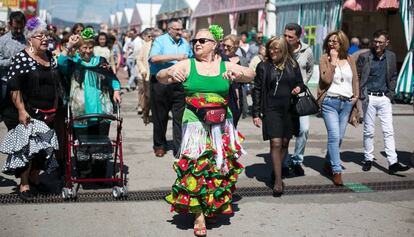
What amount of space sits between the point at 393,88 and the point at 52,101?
437cm

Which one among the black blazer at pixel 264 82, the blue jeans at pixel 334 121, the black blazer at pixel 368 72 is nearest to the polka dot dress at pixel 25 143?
the black blazer at pixel 264 82

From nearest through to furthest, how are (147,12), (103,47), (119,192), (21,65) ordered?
(21,65)
(119,192)
(103,47)
(147,12)

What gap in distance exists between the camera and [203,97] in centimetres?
514

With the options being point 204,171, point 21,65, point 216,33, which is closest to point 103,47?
point 21,65

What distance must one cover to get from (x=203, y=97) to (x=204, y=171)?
2.16 ft

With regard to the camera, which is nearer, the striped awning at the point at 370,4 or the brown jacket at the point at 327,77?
the brown jacket at the point at 327,77

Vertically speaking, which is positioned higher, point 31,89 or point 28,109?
point 31,89

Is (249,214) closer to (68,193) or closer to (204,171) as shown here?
(204,171)

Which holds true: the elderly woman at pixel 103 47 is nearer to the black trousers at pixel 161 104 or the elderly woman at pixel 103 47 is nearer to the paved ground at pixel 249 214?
the black trousers at pixel 161 104

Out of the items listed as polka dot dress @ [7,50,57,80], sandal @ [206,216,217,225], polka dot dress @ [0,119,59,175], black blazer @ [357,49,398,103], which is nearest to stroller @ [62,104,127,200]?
polka dot dress @ [0,119,59,175]

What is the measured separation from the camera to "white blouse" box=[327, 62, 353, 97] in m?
6.92

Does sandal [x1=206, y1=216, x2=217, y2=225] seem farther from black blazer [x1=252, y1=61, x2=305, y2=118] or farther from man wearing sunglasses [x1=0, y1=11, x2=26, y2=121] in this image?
man wearing sunglasses [x1=0, y1=11, x2=26, y2=121]

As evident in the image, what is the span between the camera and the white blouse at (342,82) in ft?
22.7

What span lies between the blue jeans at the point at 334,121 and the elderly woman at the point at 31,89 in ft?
10.4
